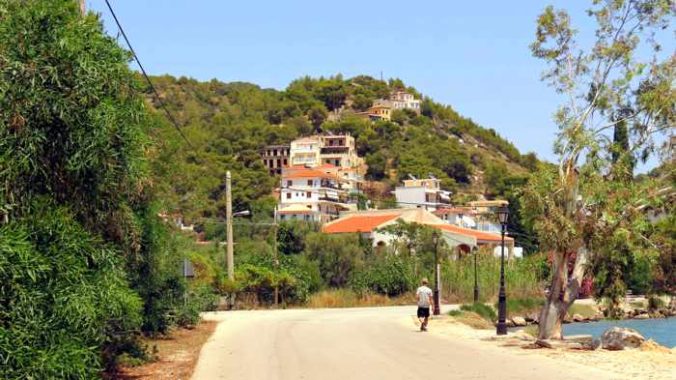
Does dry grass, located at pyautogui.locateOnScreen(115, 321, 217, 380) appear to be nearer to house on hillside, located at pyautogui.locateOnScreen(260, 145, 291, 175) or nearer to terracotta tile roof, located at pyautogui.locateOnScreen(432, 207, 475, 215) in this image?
terracotta tile roof, located at pyautogui.locateOnScreen(432, 207, 475, 215)

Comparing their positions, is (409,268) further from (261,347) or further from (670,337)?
(261,347)

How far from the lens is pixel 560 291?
2098 centimetres

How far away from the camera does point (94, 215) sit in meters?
10.9

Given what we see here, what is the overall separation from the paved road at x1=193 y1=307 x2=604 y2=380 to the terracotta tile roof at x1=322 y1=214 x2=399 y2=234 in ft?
142

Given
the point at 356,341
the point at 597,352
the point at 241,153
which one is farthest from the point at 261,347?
the point at 241,153

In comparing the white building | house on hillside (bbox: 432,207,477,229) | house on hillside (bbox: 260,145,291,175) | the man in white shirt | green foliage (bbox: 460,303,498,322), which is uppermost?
the white building

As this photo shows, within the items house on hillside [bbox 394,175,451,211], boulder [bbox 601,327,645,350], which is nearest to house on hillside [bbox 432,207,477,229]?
house on hillside [bbox 394,175,451,211]

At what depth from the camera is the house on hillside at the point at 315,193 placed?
11088cm

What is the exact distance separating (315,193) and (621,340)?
98108mm

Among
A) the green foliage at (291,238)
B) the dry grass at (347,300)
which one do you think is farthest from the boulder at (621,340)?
the green foliage at (291,238)

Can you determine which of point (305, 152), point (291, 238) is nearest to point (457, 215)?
point (291, 238)

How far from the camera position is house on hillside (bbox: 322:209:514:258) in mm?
66000

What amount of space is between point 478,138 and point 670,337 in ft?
443

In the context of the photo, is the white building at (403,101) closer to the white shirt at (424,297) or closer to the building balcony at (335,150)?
the building balcony at (335,150)
